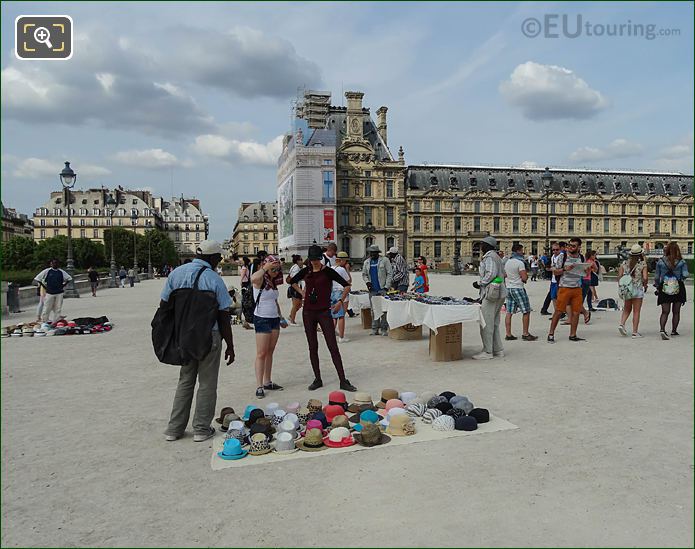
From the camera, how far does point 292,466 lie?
4.83 m

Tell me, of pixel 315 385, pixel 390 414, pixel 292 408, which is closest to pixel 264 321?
pixel 315 385

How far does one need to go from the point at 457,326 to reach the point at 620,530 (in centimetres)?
593

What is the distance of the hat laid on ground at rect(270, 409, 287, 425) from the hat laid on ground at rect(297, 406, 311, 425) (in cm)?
15

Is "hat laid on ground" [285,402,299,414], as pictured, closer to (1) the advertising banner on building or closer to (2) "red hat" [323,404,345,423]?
(2) "red hat" [323,404,345,423]

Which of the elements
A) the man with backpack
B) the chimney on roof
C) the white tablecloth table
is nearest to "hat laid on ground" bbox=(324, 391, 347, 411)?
the white tablecloth table

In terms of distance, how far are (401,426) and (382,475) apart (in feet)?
3.40

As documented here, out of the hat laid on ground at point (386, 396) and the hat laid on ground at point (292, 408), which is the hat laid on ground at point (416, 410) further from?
the hat laid on ground at point (292, 408)

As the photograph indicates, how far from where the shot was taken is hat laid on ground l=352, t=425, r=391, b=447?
17.3 ft

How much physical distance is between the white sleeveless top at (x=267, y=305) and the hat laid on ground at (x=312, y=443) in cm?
237

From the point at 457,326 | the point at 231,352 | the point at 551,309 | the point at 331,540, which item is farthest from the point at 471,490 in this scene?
the point at 551,309

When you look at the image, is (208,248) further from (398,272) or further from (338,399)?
(398,272)

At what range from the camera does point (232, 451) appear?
5004mm

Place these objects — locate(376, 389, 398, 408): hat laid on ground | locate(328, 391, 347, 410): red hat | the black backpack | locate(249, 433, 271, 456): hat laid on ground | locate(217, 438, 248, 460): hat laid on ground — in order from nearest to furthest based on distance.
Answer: locate(217, 438, 248, 460): hat laid on ground, locate(249, 433, 271, 456): hat laid on ground, the black backpack, locate(328, 391, 347, 410): red hat, locate(376, 389, 398, 408): hat laid on ground

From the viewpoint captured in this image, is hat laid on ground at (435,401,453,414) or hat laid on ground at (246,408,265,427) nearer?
hat laid on ground at (246,408,265,427)
